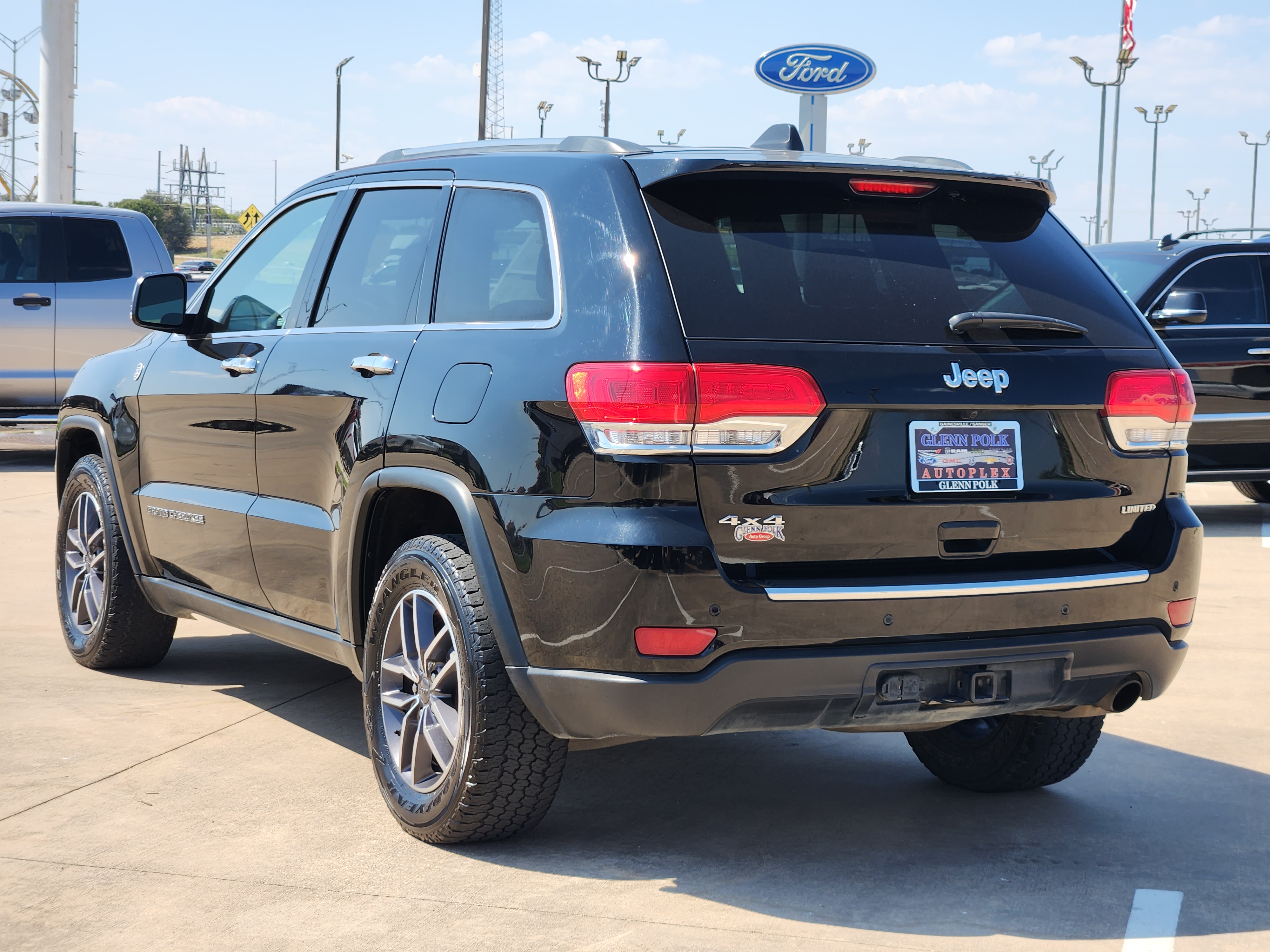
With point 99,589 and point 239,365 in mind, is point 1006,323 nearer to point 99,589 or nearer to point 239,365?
point 239,365

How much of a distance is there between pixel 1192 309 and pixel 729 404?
24.0 ft

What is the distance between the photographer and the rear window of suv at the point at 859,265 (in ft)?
11.2

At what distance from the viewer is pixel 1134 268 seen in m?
10.5

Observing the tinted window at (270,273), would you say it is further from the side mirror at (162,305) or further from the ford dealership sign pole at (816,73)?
the ford dealership sign pole at (816,73)

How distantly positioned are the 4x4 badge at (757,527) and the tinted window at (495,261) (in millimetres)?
702

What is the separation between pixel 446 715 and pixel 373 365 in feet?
3.20

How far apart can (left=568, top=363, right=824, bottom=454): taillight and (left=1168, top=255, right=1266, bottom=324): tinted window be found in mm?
7965

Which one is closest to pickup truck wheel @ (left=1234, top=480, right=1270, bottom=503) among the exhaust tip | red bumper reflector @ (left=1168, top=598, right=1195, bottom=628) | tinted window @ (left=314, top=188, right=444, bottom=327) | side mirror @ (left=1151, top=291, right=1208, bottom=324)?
side mirror @ (left=1151, top=291, right=1208, bottom=324)

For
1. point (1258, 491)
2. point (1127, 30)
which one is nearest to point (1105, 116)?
point (1127, 30)

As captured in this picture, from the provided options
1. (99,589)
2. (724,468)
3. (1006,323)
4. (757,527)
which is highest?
(1006,323)

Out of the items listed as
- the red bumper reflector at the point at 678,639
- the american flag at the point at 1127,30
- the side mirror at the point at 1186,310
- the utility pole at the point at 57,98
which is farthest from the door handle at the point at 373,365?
the american flag at the point at 1127,30

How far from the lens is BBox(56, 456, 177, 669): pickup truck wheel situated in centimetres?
559

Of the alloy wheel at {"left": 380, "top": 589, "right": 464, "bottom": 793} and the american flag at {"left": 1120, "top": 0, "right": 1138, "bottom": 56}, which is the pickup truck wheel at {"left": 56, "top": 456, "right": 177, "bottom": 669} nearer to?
the alloy wheel at {"left": 380, "top": 589, "right": 464, "bottom": 793}

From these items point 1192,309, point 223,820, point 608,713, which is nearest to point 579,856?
point 608,713
